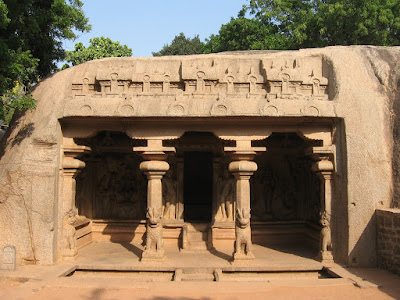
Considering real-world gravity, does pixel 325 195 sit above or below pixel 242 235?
above

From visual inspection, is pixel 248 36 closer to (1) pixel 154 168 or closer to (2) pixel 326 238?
(1) pixel 154 168

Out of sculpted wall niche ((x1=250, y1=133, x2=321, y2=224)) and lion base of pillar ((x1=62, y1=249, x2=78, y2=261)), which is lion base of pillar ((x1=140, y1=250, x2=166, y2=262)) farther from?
sculpted wall niche ((x1=250, y1=133, x2=321, y2=224))

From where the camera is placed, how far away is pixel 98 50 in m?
23.9

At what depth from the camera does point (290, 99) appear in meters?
7.92

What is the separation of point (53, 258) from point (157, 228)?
2.25m

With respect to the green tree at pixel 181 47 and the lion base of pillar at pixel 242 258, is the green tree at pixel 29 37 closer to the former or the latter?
the lion base of pillar at pixel 242 258

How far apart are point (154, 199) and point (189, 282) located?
6.68 feet

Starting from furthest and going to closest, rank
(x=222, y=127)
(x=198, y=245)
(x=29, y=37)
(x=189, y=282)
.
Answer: (x=198, y=245) → (x=29, y=37) → (x=222, y=127) → (x=189, y=282)

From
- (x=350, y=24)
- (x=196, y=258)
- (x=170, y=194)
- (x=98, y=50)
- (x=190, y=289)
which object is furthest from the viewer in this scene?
(x=98, y=50)

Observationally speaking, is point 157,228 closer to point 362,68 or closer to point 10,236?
point 10,236

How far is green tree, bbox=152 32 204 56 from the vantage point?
1517 inches

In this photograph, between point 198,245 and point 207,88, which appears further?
point 198,245

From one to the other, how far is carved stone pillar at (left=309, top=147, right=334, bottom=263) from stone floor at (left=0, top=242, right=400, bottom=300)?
1.23ft

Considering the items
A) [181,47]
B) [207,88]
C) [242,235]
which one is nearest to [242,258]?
[242,235]
